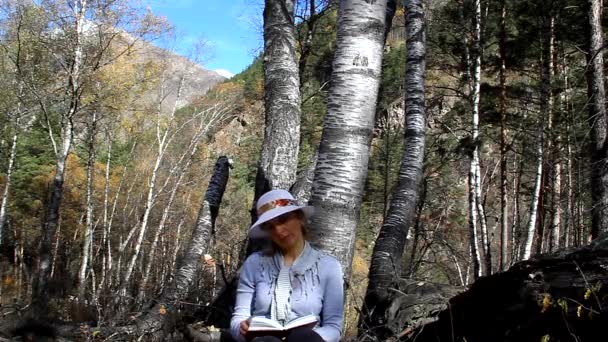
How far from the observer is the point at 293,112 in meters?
5.46

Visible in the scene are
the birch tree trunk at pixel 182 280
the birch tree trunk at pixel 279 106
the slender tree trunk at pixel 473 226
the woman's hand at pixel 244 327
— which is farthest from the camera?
the slender tree trunk at pixel 473 226

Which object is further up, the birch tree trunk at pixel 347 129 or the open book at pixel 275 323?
the birch tree trunk at pixel 347 129

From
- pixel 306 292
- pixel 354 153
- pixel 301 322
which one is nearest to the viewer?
pixel 301 322

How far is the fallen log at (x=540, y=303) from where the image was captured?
8.13 feet

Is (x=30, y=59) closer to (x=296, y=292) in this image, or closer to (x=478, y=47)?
(x=478, y=47)

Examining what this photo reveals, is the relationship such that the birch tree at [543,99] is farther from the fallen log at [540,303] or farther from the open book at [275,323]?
the open book at [275,323]

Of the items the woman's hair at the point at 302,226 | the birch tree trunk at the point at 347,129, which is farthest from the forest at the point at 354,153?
the woman's hair at the point at 302,226

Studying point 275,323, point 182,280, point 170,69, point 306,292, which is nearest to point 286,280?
point 306,292

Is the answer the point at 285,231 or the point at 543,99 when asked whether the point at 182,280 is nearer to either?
the point at 285,231

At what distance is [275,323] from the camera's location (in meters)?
2.55

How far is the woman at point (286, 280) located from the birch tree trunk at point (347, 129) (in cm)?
39

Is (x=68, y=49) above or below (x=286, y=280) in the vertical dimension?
above

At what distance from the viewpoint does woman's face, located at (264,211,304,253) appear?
2.72 meters

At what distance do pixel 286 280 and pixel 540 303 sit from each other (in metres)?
1.20
